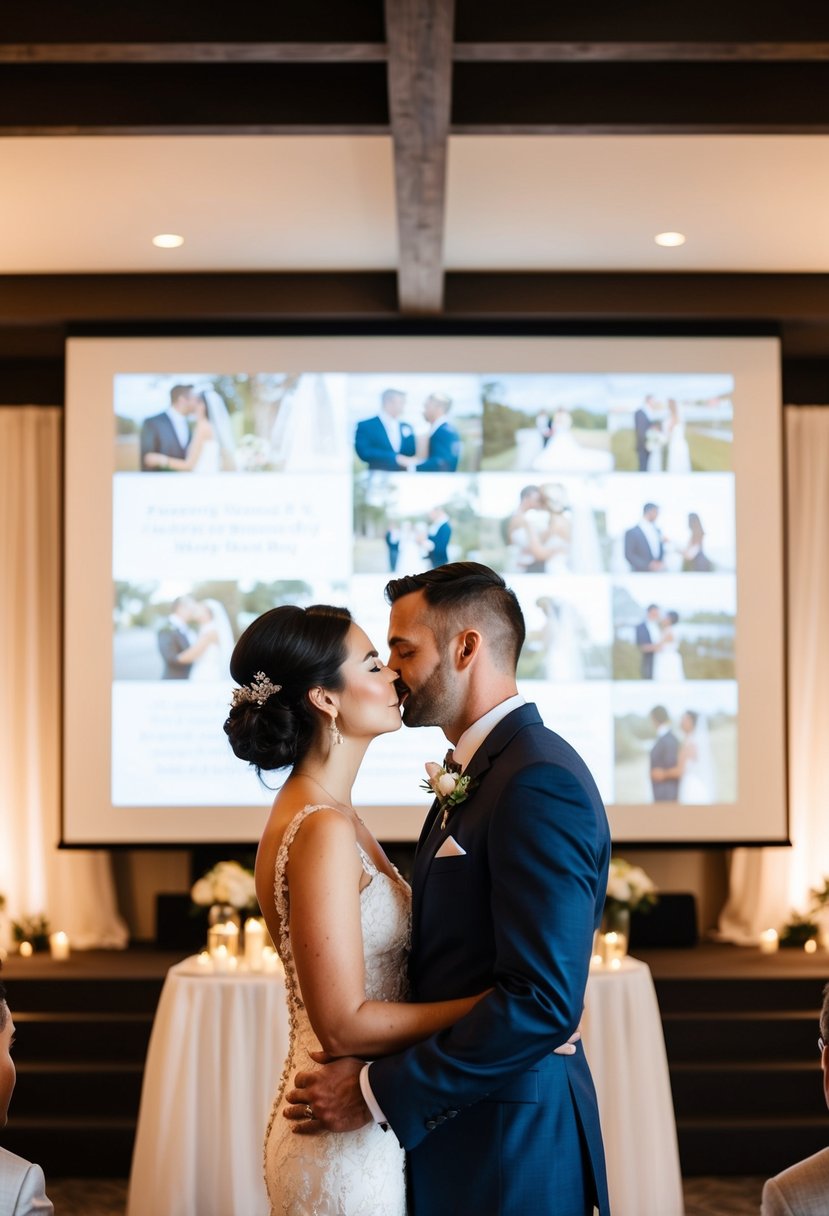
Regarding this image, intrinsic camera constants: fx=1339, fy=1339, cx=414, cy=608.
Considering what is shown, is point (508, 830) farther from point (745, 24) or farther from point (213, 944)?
point (213, 944)

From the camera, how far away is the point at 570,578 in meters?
6.71

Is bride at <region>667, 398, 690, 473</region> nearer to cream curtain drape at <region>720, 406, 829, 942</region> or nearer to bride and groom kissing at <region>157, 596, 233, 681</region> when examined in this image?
cream curtain drape at <region>720, 406, 829, 942</region>

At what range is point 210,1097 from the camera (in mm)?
4633

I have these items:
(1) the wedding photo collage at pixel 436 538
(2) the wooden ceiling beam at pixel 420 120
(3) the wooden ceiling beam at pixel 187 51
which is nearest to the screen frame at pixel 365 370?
(1) the wedding photo collage at pixel 436 538

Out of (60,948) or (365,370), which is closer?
(60,948)

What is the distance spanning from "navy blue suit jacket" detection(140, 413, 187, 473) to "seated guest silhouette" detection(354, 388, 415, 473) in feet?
2.96

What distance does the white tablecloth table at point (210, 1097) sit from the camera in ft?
14.9

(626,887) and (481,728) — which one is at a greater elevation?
(481,728)

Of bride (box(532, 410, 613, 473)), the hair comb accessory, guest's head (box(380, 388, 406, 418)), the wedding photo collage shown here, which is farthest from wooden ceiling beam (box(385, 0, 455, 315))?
the hair comb accessory

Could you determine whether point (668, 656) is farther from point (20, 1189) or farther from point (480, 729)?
point (20, 1189)

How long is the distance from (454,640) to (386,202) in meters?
3.72

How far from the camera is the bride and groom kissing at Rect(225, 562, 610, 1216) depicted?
6.67 feet

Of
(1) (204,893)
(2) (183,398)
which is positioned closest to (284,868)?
(1) (204,893)

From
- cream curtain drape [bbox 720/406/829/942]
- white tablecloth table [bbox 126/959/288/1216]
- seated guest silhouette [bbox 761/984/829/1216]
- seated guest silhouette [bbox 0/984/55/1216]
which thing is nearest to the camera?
seated guest silhouette [bbox 761/984/829/1216]
